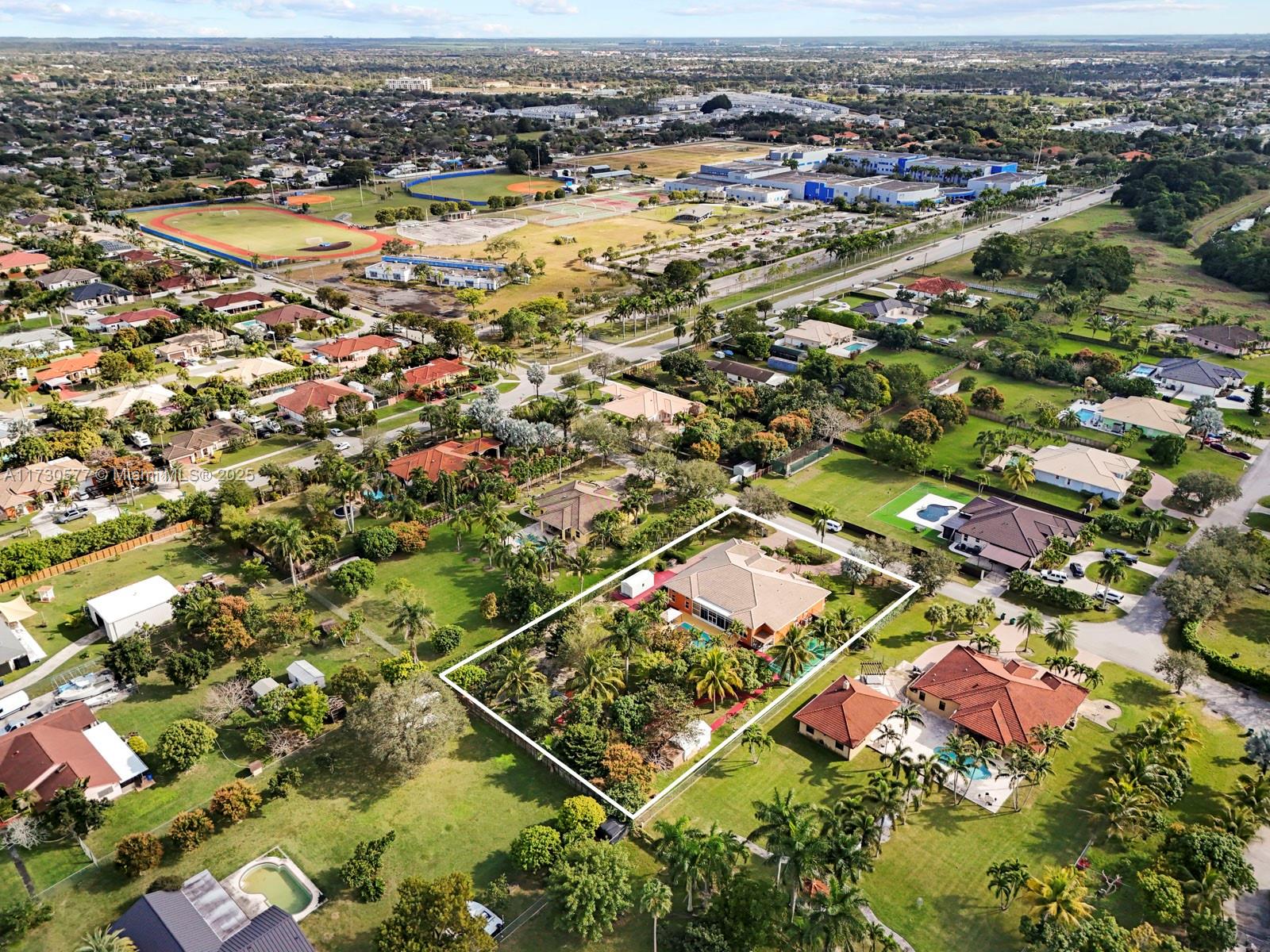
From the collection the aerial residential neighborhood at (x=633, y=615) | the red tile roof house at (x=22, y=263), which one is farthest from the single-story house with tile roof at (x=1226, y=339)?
the red tile roof house at (x=22, y=263)

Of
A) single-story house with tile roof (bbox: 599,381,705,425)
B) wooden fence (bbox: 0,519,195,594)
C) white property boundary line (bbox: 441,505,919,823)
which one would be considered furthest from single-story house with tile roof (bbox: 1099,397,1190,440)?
wooden fence (bbox: 0,519,195,594)

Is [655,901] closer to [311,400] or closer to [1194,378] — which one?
[311,400]

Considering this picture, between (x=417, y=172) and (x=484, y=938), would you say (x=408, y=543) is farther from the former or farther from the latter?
(x=417, y=172)

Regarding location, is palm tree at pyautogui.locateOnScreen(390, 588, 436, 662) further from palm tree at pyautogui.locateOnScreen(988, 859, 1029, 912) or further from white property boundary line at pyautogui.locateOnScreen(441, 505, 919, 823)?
palm tree at pyautogui.locateOnScreen(988, 859, 1029, 912)

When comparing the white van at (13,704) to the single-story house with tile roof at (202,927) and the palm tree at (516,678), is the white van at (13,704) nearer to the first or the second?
the single-story house with tile roof at (202,927)

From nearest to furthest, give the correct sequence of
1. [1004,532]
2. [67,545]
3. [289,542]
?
[289,542]
[67,545]
[1004,532]

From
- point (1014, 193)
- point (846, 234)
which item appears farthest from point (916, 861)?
point (1014, 193)

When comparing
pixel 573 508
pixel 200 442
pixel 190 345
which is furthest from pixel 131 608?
pixel 190 345

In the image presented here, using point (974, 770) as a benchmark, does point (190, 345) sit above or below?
above
